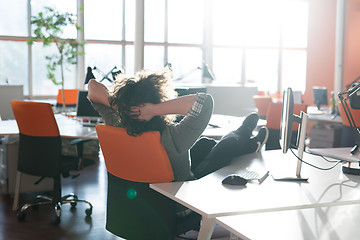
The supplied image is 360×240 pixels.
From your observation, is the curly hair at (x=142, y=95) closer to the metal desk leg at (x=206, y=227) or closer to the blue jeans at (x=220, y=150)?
the blue jeans at (x=220, y=150)

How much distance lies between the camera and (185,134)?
2.18 metres

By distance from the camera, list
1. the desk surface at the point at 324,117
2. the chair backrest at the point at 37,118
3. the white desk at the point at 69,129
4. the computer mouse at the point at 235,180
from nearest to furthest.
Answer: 1. the computer mouse at the point at 235,180
2. the chair backrest at the point at 37,118
3. the white desk at the point at 69,129
4. the desk surface at the point at 324,117

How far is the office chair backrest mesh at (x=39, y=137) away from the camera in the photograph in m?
3.58

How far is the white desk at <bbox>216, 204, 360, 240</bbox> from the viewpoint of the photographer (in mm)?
1429

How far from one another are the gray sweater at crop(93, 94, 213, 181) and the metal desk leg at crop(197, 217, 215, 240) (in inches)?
18.8

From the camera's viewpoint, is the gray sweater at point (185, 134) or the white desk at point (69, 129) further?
the white desk at point (69, 129)

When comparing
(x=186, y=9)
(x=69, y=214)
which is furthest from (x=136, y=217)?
(x=186, y=9)

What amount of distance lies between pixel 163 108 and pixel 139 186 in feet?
1.29

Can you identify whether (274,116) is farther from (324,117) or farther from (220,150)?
(220,150)

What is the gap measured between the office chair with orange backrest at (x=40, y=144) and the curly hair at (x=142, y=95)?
150cm

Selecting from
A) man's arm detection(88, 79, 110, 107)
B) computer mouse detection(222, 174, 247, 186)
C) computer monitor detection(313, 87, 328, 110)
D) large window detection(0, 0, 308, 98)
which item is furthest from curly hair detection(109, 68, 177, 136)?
large window detection(0, 0, 308, 98)

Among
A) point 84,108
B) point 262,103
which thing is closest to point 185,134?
point 84,108

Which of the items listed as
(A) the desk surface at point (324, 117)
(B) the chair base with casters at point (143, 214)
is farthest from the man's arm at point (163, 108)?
(A) the desk surface at point (324, 117)

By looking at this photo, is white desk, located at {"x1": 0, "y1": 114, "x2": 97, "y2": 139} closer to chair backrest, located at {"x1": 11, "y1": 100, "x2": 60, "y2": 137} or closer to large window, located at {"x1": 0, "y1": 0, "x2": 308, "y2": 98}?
chair backrest, located at {"x1": 11, "y1": 100, "x2": 60, "y2": 137}
